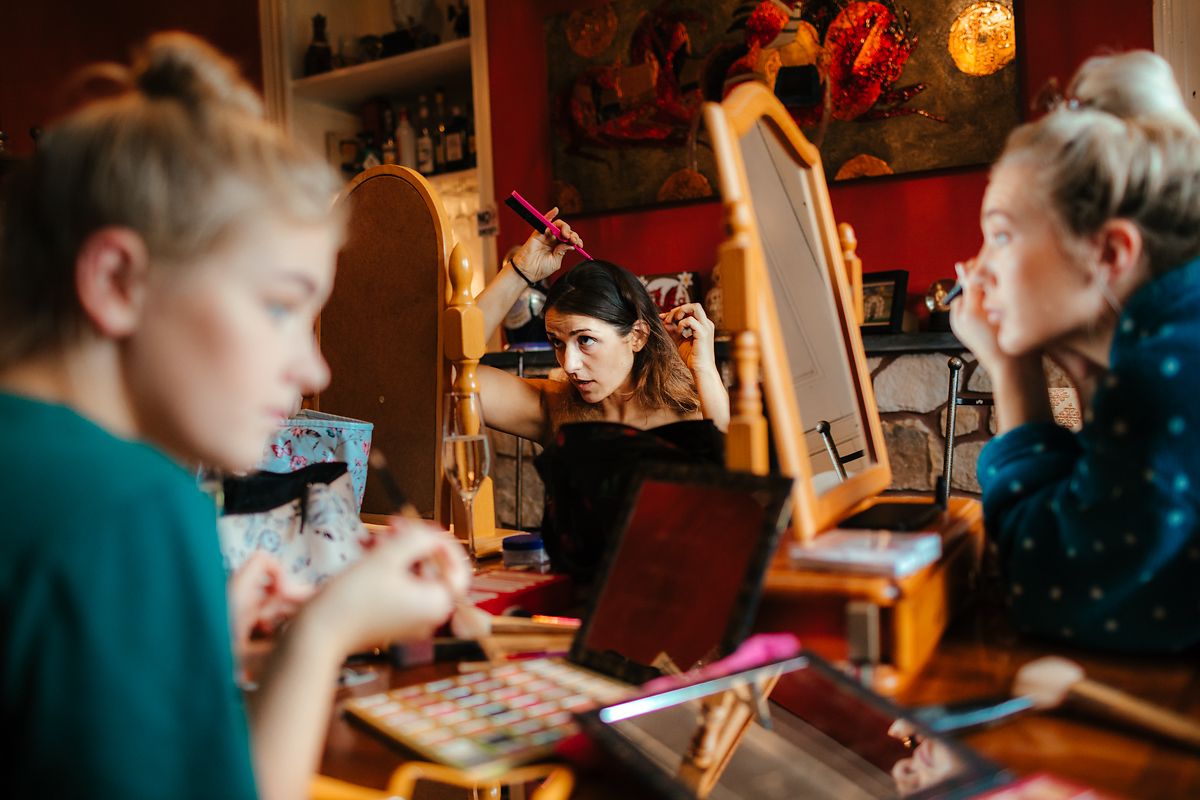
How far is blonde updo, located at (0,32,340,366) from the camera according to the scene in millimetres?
504

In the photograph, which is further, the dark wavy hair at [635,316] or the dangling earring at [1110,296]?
the dark wavy hair at [635,316]

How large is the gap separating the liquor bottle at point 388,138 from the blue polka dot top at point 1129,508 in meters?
3.99

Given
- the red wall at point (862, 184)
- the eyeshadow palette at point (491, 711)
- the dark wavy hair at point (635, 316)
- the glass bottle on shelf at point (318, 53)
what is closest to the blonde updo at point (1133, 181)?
the eyeshadow palette at point (491, 711)

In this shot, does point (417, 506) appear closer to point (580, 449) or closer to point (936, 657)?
point (580, 449)

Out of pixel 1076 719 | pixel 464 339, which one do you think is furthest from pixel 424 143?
pixel 1076 719

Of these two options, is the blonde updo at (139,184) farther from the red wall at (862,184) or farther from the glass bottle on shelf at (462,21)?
the glass bottle on shelf at (462,21)

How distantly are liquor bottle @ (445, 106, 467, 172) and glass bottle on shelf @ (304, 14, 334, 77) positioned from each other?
684 millimetres

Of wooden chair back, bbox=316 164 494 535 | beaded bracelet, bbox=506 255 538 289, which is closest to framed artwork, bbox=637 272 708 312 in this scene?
beaded bracelet, bbox=506 255 538 289

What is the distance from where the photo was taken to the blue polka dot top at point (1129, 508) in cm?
68

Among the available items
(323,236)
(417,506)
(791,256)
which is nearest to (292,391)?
(323,236)

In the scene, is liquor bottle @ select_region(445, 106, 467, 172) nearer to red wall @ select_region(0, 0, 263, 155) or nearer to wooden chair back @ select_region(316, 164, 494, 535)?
red wall @ select_region(0, 0, 263, 155)

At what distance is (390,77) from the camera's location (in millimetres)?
4250

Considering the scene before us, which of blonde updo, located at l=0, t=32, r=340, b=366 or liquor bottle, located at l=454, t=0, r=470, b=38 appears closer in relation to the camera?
blonde updo, located at l=0, t=32, r=340, b=366

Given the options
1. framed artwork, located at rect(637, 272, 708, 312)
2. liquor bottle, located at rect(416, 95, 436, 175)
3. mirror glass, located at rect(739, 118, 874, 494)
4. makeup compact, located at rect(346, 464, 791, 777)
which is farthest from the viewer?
liquor bottle, located at rect(416, 95, 436, 175)
